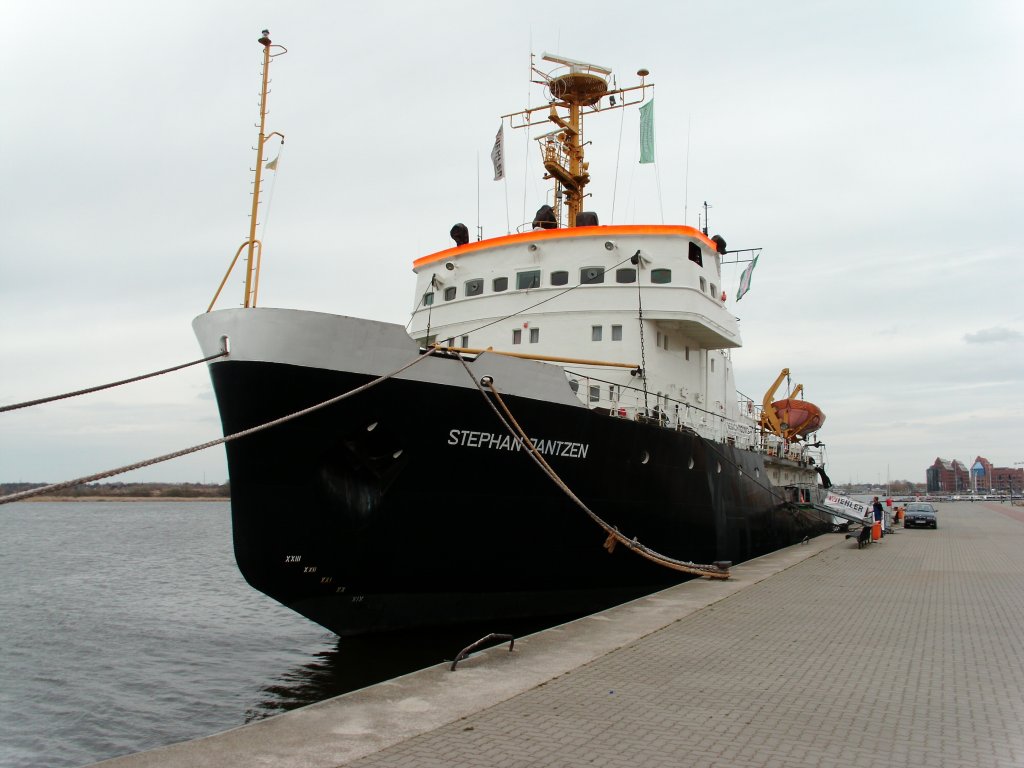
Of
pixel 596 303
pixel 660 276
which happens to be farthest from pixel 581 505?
pixel 660 276

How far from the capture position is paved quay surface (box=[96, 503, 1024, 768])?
17.1ft

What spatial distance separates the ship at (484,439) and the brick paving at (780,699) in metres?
2.67

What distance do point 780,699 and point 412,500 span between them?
531 cm

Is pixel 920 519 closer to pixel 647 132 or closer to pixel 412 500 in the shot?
pixel 647 132

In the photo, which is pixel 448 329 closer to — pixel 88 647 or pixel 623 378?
pixel 623 378

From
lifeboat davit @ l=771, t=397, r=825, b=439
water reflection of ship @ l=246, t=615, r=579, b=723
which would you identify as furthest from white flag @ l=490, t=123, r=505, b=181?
lifeboat davit @ l=771, t=397, r=825, b=439

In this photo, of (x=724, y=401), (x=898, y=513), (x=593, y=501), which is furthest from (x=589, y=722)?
(x=898, y=513)

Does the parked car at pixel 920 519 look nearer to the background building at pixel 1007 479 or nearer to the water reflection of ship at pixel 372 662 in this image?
Result: the water reflection of ship at pixel 372 662

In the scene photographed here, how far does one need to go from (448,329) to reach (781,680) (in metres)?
10.9

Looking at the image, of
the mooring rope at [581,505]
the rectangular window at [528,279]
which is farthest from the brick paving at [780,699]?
the rectangular window at [528,279]

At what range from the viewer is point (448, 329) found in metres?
16.6

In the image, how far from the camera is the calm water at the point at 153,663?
9.85 metres

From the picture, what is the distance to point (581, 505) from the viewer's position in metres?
11.2

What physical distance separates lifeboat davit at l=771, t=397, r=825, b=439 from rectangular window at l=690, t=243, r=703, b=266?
1841cm
